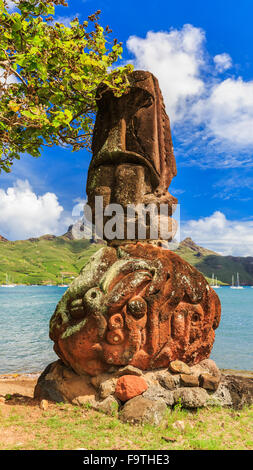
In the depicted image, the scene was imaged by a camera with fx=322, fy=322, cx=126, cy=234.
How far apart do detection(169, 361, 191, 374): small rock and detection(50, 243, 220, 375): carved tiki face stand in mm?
140

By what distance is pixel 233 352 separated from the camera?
23.2 m

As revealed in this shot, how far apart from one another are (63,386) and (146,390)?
213cm

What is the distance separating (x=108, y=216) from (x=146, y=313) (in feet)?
10.8

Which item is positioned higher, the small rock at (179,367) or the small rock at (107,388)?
the small rock at (179,367)

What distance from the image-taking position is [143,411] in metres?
6.56

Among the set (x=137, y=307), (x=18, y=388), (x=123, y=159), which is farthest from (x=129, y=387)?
(x=18, y=388)

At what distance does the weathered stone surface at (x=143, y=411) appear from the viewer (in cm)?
645

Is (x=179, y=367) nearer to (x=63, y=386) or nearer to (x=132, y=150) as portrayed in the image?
(x=63, y=386)

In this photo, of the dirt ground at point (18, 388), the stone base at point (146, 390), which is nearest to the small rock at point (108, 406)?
the stone base at point (146, 390)

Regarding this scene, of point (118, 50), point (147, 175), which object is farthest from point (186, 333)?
point (118, 50)

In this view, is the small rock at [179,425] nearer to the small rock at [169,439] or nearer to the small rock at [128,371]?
the small rock at [169,439]

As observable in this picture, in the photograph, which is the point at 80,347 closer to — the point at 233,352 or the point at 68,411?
the point at 68,411

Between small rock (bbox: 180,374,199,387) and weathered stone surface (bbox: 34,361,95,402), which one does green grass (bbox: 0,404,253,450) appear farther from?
small rock (bbox: 180,374,199,387)

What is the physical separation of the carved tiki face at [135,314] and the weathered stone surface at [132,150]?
1.49 m
